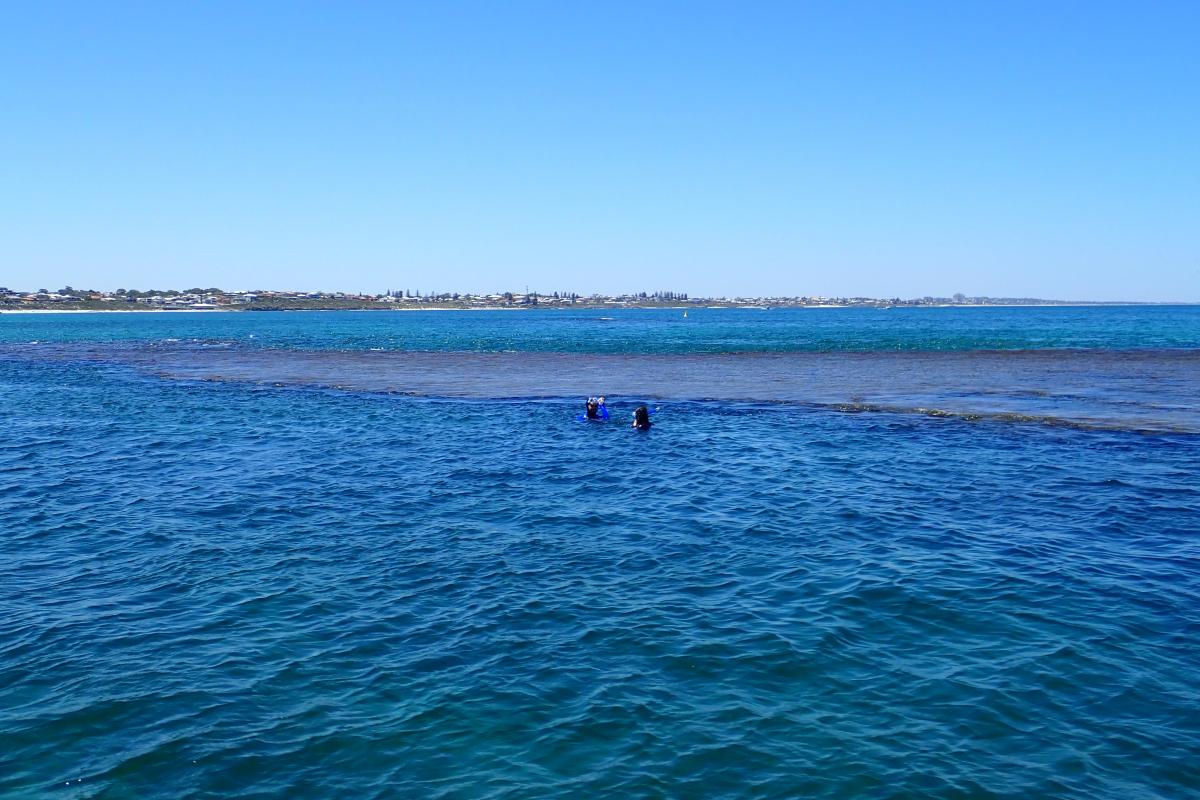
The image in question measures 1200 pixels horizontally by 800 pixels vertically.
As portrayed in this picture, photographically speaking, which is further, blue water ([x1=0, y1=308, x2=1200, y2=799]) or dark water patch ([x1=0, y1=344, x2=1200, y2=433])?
dark water patch ([x1=0, y1=344, x2=1200, y2=433])

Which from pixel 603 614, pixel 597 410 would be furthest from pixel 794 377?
pixel 603 614

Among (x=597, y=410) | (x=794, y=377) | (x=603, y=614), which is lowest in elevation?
(x=794, y=377)

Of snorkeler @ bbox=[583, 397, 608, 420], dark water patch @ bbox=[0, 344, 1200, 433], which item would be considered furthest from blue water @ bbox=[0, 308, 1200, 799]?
dark water patch @ bbox=[0, 344, 1200, 433]

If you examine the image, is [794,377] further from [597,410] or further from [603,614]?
[603,614]

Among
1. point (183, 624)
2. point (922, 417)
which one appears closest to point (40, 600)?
point (183, 624)

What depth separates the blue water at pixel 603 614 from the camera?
31.6ft

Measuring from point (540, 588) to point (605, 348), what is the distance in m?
79.6

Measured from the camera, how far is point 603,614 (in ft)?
45.7

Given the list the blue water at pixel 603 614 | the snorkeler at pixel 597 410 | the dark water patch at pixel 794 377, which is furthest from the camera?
the dark water patch at pixel 794 377

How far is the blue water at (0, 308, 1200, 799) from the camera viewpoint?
379 inches

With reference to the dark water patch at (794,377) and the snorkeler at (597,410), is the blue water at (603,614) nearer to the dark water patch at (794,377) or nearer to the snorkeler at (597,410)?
the snorkeler at (597,410)

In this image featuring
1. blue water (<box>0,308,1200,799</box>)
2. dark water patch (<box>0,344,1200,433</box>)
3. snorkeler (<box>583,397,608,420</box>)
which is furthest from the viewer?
dark water patch (<box>0,344,1200,433</box>)

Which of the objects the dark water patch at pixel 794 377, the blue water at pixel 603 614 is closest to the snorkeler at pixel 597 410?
the blue water at pixel 603 614

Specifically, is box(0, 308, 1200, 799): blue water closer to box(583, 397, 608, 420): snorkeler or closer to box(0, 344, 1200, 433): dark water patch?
box(583, 397, 608, 420): snorkeler
